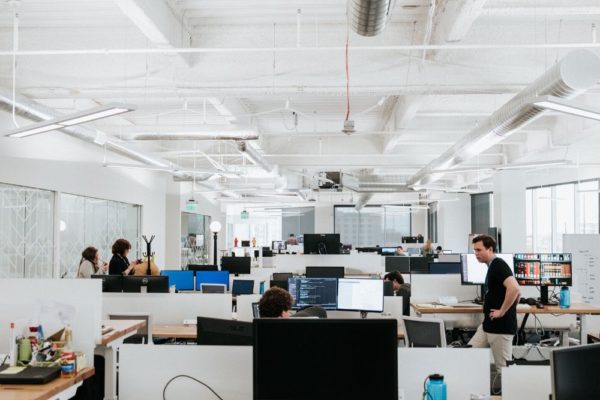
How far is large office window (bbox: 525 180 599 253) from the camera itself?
1259 cm

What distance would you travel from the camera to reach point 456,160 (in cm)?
970

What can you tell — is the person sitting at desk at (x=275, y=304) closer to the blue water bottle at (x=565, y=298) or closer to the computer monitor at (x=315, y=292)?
the computer monitor at (x=315, y=292)

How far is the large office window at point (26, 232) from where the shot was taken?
772 cm

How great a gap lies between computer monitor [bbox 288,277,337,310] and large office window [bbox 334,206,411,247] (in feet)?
62.8

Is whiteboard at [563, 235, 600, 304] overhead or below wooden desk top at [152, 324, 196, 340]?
overhead

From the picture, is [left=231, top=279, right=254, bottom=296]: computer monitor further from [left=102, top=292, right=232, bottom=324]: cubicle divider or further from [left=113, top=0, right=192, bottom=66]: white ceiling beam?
[left=113, top=0, right=192, bottom=66]: white ceiling beam

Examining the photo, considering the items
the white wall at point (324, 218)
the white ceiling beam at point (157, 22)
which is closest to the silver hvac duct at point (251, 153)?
the white ceiling beam at point (157, 22)

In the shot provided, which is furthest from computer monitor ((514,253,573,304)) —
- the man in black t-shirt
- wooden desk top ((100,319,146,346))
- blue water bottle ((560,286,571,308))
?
→ wooden desk top ((100,319,146,346))

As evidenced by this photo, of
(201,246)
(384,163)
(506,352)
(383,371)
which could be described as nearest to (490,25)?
(506,352)

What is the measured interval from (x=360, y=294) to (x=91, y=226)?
685 cm

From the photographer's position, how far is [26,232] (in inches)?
325

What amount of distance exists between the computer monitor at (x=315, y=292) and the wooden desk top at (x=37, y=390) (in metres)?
2.76

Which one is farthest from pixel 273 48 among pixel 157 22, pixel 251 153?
pixel 251 153

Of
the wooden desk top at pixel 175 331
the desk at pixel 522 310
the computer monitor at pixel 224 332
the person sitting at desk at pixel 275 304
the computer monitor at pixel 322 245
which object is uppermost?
the computer monitor at pixel 322 245
